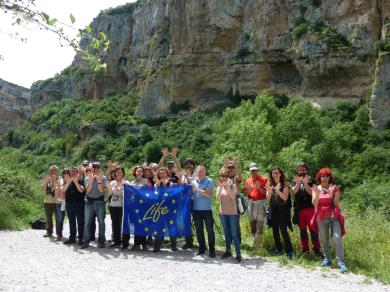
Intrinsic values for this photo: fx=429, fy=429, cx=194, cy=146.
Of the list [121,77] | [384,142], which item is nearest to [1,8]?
[384,142]

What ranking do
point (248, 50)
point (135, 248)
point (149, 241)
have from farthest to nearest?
point (248, 50), point (149, 241), point (135, 248)

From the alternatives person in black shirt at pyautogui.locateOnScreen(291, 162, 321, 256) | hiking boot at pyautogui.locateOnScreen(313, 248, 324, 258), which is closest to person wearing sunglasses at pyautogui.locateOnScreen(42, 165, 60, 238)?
person in black shirt at pyautogui.locateOnScreen(291, 162, 321, 256)

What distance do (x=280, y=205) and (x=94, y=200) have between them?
161 inches

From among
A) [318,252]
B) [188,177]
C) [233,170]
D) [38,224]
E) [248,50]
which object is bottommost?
[318,252]

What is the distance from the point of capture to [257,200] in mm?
8938

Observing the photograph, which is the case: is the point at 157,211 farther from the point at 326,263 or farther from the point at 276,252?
the point at 326,263

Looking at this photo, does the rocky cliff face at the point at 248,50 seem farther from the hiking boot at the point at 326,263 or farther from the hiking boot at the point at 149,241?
the hiking boot at the point at 326,263

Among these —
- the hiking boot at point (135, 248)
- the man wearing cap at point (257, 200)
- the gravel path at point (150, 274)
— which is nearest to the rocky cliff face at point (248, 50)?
the man wearing cap at point (257, 200)

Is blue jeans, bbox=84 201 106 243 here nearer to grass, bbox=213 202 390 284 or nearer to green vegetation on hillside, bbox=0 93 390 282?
grass, bbox=213 202 390 284

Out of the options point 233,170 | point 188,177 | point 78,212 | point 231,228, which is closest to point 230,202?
point 231,228

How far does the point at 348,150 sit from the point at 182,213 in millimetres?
30256

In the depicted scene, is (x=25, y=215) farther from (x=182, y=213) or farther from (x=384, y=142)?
(x=384, y=142)

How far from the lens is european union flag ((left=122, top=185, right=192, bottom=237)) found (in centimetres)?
927

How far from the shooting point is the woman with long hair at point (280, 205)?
8.45 metres
